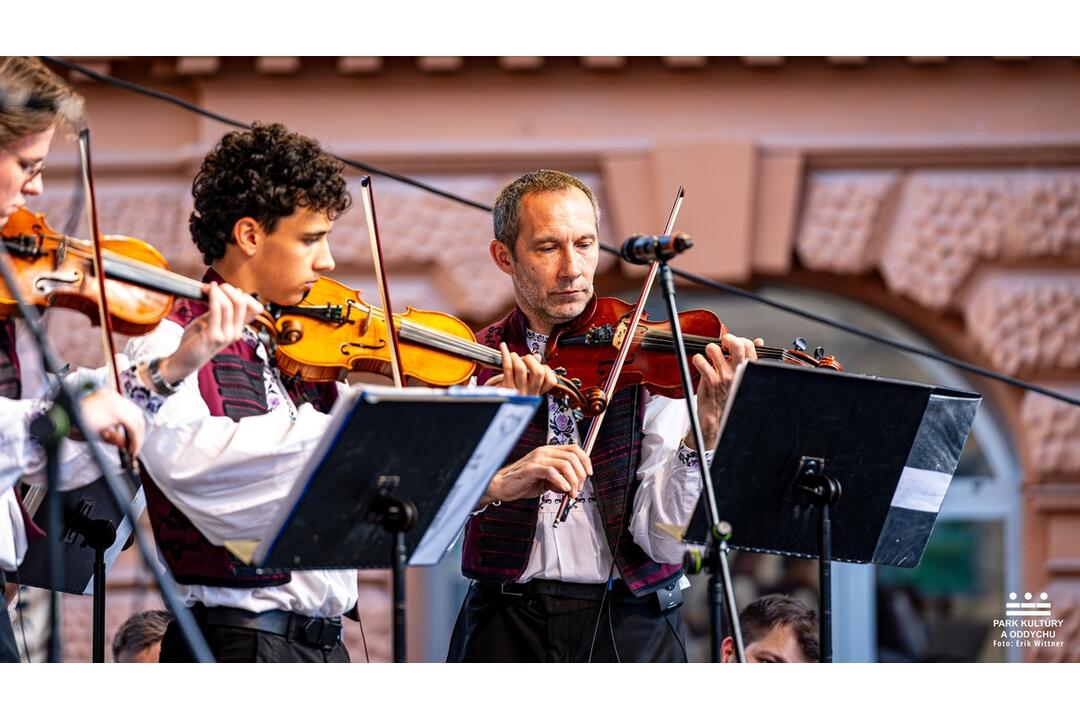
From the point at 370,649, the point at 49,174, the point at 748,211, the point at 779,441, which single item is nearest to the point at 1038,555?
the point at 748,211

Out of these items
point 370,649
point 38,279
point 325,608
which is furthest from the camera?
point 370,649

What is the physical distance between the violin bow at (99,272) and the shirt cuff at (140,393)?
53 mm

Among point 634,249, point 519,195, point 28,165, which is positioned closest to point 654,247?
point 634,249

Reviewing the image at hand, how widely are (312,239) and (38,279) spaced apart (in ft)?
1.80

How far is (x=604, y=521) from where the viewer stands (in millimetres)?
3383

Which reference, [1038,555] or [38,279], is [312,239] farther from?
[1038,555]

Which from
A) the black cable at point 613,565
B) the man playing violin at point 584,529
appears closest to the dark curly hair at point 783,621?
the man playing violin at point 584,529

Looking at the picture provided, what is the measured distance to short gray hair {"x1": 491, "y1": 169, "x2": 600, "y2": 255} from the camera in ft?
11.7

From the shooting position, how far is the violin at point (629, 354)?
3447mm

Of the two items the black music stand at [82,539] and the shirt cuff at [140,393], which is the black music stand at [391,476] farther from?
the black music stand at [82,539]

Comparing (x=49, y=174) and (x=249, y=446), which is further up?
(x=49, y=174)

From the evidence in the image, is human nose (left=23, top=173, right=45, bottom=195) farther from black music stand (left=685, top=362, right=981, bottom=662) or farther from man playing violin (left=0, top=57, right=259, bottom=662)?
black music stand (left=685, top=362, right=981, bottom=662)

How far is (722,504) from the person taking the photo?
119 inches

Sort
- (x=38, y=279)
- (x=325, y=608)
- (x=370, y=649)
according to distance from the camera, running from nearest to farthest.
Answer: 1. (x=38, y=279)
2. (x=325, y=608)
3. (x=370, y=649)
